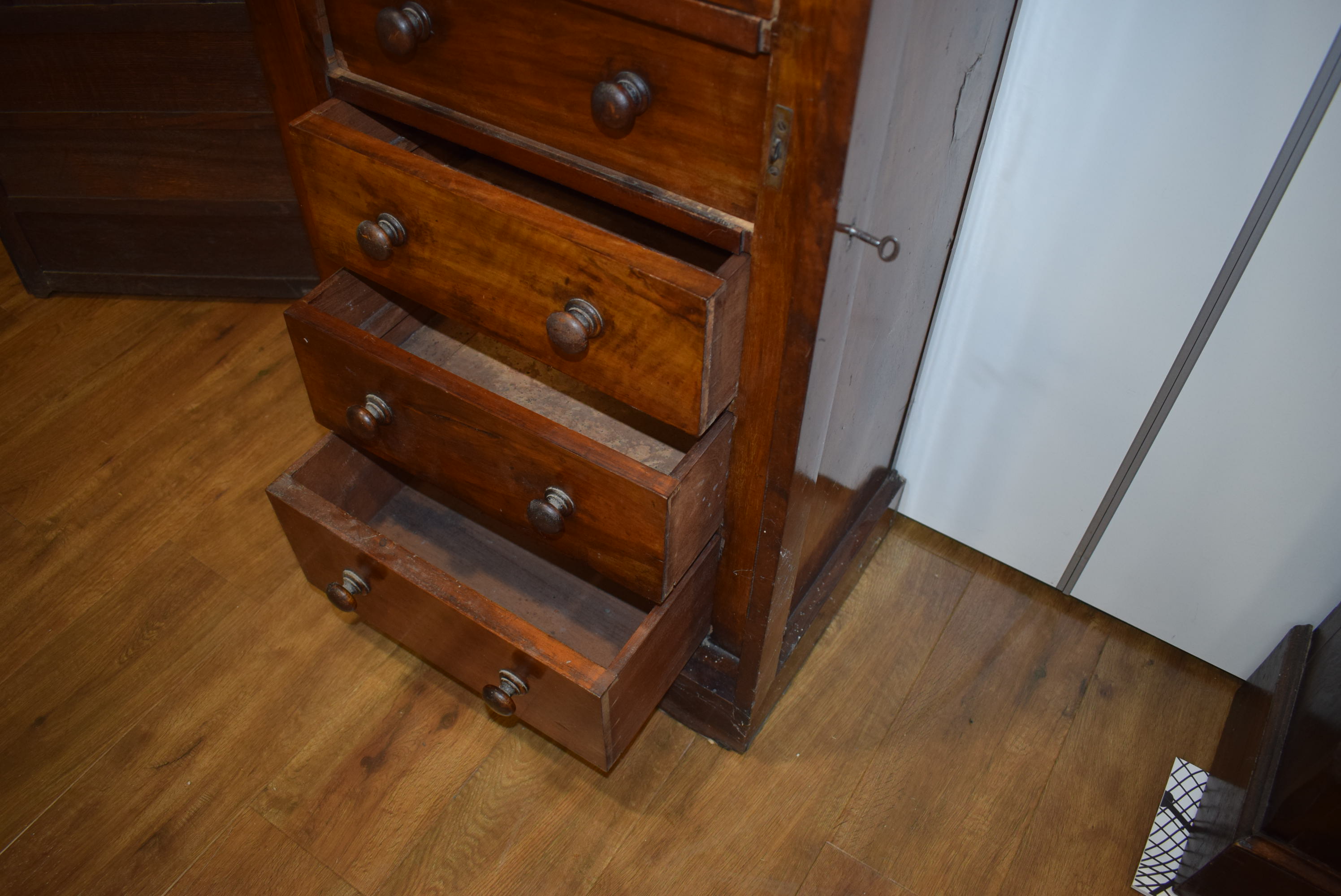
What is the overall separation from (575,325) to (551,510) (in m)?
0.20

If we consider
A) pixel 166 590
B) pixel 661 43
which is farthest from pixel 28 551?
pixel 661 43

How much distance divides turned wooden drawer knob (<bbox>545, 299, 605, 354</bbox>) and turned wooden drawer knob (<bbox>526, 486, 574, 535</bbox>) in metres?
0.16

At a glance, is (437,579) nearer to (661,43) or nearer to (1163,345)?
(661,43)

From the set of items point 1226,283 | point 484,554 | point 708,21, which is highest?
point 708,21

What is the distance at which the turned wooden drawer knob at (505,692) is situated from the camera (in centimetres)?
99

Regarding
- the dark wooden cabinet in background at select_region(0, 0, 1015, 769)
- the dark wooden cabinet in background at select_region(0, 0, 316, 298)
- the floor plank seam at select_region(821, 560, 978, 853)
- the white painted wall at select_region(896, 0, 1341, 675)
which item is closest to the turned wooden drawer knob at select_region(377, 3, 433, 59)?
the dark wooden cabinet in background at select_region(0, 0, 1015, 769)

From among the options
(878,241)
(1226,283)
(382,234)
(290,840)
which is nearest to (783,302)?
(878,241)

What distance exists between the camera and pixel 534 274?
81 centimetres

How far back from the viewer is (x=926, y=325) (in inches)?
45.9

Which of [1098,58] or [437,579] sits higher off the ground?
[1098,58]

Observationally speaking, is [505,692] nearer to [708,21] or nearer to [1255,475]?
[708,21]

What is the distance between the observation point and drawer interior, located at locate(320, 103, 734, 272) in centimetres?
94

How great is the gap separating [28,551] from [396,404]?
72 centimetres

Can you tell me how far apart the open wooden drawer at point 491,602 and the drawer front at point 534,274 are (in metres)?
0.25
